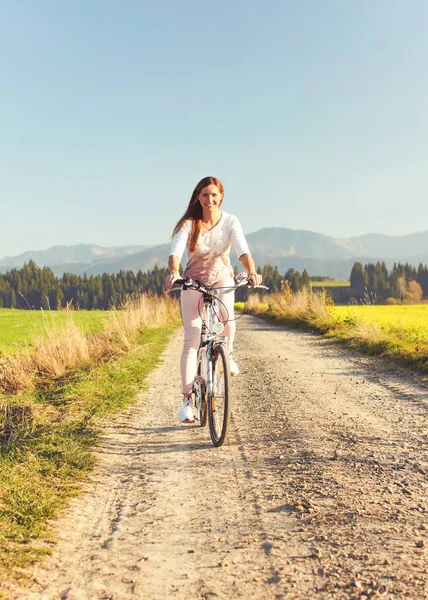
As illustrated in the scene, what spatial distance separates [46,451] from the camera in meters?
3.84

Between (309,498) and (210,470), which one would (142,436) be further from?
(309,498)

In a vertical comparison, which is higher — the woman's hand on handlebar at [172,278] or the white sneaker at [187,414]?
the woman's hand on handlebar at [172,278]

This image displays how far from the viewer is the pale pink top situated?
4.44m

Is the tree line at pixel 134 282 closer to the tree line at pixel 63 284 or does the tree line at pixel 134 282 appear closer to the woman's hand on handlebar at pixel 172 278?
the tree line at pixel 63 284

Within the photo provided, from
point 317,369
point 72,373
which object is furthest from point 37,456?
point 317,369

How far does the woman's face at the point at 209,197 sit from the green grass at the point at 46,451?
2370 millimetres

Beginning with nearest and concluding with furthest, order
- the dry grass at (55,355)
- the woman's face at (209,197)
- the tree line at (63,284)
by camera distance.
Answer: the woman's face at (209,197) → the dry grass at (55,355) → the tree line at (63,284)

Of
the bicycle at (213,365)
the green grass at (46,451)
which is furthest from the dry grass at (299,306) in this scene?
the bicycle at (213,365)

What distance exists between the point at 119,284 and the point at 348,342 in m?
82.7

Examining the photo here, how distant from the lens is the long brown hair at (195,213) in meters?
4.42

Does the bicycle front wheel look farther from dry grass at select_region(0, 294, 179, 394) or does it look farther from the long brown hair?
dry grass at select_region(0, 294, 179, 394)

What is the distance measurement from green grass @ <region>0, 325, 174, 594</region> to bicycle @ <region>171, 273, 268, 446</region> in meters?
1.08

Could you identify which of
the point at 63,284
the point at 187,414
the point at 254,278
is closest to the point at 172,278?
the point at 254,278

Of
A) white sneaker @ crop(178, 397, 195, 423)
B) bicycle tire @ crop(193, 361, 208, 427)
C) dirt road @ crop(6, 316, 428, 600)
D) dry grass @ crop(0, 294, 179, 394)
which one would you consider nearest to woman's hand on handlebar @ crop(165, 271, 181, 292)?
bicycle tire @ crop(193, 361, 208, 427)
